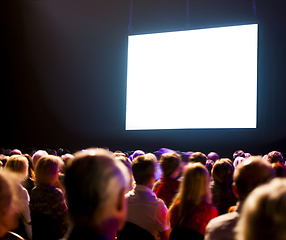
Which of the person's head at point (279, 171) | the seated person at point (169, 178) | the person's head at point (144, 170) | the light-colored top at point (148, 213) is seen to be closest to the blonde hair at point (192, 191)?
the light-colored top at point (148, 213)

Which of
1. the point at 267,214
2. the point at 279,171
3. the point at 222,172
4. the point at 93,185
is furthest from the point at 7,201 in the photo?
the point at 279,171

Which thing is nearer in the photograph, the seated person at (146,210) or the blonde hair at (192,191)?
the blonde hair at (192,191)

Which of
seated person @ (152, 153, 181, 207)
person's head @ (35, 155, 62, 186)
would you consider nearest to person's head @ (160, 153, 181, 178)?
seated person @ (152, 153, 181, 207)

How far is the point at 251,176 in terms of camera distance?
145 cm

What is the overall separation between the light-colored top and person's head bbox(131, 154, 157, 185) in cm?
9

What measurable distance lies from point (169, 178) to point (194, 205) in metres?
0.77

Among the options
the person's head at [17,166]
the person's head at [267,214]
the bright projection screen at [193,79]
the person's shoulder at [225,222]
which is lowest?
→ the person's shoulder at [225,222]

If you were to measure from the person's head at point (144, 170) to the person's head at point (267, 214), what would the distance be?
1.55 m

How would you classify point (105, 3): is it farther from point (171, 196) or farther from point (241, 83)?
point (171, 196)

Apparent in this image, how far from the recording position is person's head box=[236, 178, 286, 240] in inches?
24.0

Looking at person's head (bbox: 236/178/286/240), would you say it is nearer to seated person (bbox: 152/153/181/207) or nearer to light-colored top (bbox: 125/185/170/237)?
light-colored top (bbox: 125/185/170/237)

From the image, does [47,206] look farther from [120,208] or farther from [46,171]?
[120,208]

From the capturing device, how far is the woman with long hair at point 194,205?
1.89 metres

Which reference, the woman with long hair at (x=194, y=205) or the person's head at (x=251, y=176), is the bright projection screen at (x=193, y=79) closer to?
the woman with long hair at (x=194, y=205)
